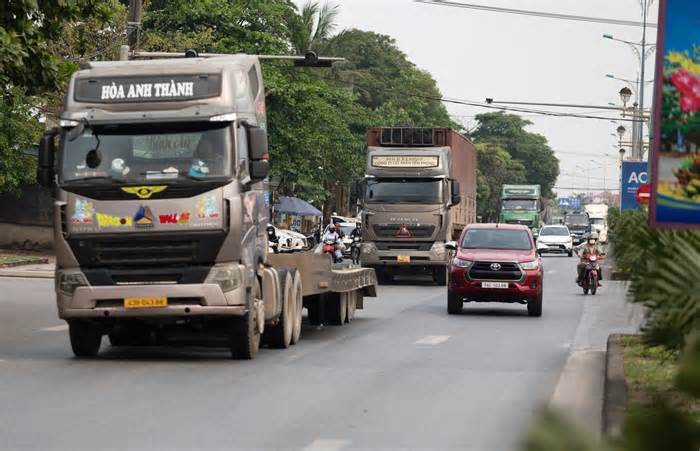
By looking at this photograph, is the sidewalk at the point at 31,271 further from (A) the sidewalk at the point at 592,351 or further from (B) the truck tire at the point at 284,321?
(B) the truck tire at the point at 284,321

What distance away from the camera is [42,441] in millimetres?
8375

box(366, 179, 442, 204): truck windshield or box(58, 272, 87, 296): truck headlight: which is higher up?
box(366, 179, 442, 204): truck windshield

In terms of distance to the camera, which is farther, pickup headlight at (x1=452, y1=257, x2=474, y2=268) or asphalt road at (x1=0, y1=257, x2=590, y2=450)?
pickup headlight at (x1=452, y1=257, x2=474, y2=268)

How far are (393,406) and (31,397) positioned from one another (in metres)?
2.97

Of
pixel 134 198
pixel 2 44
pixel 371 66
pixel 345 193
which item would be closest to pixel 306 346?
pixel 134 198

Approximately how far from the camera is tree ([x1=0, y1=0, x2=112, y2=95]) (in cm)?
1830

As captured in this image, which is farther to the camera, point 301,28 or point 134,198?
point 301,28

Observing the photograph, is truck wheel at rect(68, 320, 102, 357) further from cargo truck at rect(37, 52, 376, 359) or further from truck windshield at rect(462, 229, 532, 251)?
truck windshield at rect(462, 229, 532, 251)

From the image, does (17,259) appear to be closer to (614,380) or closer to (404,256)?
(404,256)

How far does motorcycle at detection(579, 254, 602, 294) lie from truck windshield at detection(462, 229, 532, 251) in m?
7.56

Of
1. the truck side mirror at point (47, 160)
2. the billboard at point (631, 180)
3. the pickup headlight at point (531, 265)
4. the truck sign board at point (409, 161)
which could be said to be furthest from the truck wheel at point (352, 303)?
the billboard at point (631, 180)

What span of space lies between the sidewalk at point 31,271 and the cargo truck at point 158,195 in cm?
2025

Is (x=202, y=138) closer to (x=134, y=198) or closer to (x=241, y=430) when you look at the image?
(x=134, y=198)

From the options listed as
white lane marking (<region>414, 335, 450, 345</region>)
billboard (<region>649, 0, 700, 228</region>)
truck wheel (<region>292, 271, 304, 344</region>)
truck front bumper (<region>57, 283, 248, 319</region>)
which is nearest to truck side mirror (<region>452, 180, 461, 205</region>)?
white lane marking (<region>414, 335, 450, 345</region>)
